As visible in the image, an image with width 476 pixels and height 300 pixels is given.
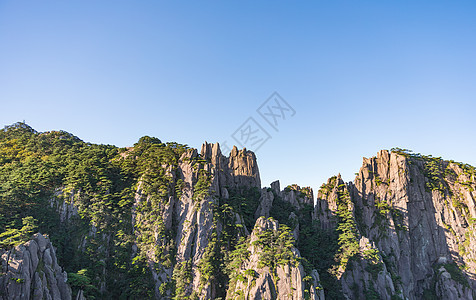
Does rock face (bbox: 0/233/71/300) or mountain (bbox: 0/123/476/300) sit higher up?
mountain (bbox: 0/123/476/300)

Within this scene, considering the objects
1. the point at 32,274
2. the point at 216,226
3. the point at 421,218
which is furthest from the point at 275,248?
the point at 421,218

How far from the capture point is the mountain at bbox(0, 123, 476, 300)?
142 ft

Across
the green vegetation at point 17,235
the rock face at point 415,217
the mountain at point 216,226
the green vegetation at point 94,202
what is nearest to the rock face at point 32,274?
the mountain at point 216,226

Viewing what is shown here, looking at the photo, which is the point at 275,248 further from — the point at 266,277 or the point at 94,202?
the point at 94,202

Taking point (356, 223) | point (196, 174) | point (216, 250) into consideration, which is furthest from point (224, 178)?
point (356, 223)

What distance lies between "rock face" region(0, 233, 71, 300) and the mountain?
113mm

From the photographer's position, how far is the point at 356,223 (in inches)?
2271

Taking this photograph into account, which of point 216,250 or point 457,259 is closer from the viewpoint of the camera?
point 216,250

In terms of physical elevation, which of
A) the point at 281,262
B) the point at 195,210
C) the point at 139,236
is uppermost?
the point at 195,210

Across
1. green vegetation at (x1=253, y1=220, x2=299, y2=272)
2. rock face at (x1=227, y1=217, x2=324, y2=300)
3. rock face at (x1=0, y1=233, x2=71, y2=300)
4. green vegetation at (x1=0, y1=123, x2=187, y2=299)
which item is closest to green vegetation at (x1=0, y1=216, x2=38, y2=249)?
green vegetation at (x1=0, y1=123, x2=187, y2=299)

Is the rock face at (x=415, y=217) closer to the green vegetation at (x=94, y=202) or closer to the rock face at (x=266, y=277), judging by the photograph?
the rock face at (x=266, y=277)

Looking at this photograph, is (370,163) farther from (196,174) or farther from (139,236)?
(139,236)

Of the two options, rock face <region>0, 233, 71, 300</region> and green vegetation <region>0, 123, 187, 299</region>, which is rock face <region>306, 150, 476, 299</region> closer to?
green vegetation <region>0, 123, 187, 299</region>

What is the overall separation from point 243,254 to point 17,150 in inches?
1914
